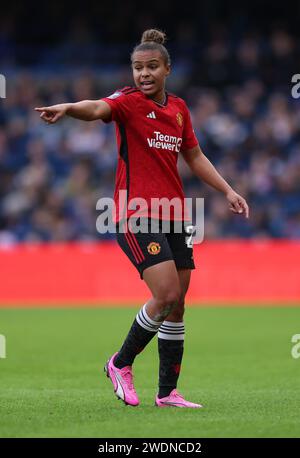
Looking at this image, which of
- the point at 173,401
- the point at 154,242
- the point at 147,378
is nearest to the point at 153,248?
the point at 154,242

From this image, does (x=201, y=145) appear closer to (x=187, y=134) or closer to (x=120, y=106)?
(x=187, y=134)

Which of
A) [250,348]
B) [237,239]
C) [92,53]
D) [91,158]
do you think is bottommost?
[250,348]

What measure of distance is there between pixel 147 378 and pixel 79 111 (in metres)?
3.16

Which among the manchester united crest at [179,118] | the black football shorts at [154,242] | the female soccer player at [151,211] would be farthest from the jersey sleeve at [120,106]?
the black football shorts at [154,242]

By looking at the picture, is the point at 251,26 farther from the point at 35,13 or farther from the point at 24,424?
the point at 24,424

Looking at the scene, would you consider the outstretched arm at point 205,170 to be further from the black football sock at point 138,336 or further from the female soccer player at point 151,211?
the black football sock at point 138,336

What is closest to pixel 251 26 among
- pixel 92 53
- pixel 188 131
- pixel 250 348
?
pixel 92 53

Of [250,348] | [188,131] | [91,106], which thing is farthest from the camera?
[250,348]

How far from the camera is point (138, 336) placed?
6855 millimetres

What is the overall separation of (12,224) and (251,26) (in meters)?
8.70

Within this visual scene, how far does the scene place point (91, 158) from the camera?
67.5ft

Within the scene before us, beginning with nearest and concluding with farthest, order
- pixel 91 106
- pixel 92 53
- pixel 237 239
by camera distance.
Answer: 1. pixel 91 106
2. pixel 237 239
3. pixel 92 53

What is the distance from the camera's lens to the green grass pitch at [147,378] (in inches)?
236

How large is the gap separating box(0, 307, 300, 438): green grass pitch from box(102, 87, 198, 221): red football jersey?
1389 mm
